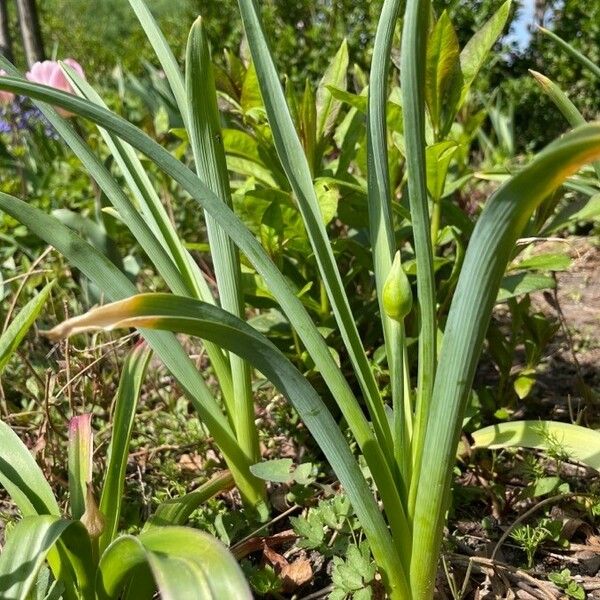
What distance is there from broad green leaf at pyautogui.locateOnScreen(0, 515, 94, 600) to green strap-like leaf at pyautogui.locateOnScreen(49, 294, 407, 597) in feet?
0.90

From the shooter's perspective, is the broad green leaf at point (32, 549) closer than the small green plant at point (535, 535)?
Yes

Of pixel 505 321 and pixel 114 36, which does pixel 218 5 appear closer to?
pixel 505 321

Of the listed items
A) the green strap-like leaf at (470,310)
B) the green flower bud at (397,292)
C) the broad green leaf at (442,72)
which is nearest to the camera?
the green strap-like leaf at (470,310)

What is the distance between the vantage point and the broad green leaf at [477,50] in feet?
3.75

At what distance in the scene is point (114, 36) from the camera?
12.5 meters

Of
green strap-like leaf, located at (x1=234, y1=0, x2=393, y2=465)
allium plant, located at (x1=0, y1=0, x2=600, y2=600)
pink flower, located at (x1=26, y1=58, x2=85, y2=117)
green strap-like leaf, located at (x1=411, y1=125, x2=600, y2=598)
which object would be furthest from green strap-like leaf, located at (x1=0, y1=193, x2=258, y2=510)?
pink flower, located at (x1=26, y1=58, x2=85, y2=117)

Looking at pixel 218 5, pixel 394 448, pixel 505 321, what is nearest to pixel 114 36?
pixel 218 5

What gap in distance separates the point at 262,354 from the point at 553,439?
519mm

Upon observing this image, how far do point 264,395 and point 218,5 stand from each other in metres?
3.42

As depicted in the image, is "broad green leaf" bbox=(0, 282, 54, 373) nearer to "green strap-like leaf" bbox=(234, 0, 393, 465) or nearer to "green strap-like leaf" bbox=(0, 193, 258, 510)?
"green strap-like leaf" bbox=(0, 193, 258, 510)

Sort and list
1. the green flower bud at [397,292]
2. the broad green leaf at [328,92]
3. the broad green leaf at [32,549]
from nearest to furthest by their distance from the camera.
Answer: the broad green leaf at [32,549] → the green flower bud at [397,292] → the broad green leaf at [328,92]

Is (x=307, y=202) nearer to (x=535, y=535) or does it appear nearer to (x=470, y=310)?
(x=470, y=310)

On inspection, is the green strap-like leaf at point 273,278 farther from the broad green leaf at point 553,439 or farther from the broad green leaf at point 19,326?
the broad green leaf at point 553,439

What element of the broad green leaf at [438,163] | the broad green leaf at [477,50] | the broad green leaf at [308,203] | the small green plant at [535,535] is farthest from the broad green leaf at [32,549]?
the broad green leaf at [477,50]
